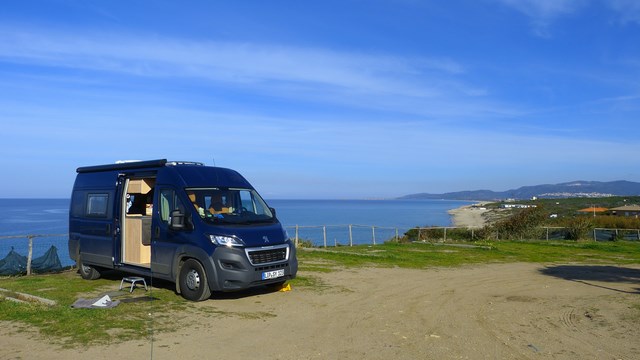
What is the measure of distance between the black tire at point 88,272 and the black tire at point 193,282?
3.49 m

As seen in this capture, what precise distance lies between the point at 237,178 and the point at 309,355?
214 inches

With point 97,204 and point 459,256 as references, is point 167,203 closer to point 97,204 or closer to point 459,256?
point 97,204

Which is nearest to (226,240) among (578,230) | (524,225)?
(578,230)

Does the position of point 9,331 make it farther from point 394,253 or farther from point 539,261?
point 539,261

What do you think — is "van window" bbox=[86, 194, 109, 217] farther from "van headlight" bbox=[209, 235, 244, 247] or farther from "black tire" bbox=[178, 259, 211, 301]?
"van headlight" bbox=[209, 235, 244, 247]

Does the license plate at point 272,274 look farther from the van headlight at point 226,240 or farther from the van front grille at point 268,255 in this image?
the van headlight at point 226,240

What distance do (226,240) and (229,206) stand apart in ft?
4.01

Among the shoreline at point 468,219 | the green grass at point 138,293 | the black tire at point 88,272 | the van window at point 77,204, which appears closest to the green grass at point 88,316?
the green grass at point 138,293

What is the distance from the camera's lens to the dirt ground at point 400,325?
6555 millimetres

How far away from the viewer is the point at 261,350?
6676mm

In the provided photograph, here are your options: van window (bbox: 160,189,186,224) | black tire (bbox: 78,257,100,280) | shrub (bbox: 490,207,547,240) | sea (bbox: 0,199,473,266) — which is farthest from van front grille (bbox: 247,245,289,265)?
shrub (bbox: 490,207,547,240)

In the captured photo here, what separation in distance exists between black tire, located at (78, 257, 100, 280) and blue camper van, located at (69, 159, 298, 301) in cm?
2

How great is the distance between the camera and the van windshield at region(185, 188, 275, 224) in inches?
394

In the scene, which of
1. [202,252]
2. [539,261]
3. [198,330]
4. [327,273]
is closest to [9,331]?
[198,330]
